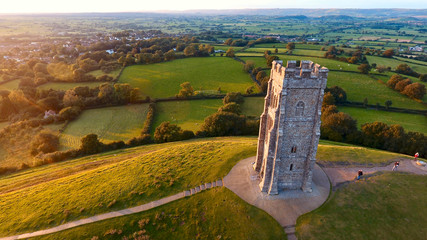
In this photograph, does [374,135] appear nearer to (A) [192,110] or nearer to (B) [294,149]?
(B) [294,149]

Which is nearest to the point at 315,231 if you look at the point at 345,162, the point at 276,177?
the point at 276,177

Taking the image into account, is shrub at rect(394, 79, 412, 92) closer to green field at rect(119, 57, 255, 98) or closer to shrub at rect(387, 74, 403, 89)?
shrub at rect(387, 74, 403, 89)

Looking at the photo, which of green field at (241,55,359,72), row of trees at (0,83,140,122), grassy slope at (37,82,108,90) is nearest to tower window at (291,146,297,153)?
row of trees at (0,83,140,122)

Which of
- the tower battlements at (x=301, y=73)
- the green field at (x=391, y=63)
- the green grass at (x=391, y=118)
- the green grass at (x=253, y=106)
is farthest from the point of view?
the green field at (x=391, y=63)

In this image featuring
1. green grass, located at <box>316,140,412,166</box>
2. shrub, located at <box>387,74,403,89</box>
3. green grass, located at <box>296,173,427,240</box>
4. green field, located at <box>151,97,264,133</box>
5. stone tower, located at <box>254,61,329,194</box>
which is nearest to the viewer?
stone tower, located at <box>254,61,329,194</box>

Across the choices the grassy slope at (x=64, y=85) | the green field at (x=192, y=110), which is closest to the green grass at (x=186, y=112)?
the green field at (x=192, y=110)

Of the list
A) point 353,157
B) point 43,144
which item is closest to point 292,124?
point 353,157

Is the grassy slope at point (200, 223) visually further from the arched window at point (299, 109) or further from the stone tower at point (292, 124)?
the arched window at point (299, 109)
